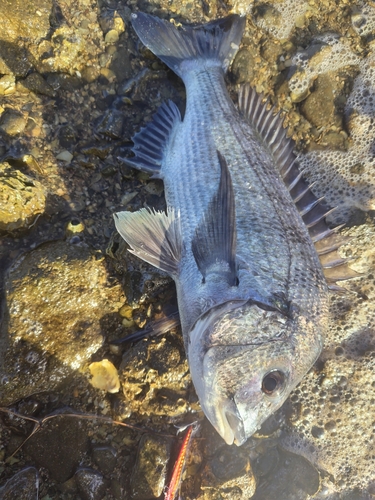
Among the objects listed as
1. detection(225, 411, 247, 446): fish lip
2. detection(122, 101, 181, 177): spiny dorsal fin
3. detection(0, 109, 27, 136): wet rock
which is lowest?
detection(225, 411, 247, 446): fish lip

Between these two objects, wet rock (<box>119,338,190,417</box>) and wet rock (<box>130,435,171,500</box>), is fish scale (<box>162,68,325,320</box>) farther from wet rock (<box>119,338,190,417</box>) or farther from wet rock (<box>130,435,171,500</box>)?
wet rock (<box>130,435,171,500</box>)

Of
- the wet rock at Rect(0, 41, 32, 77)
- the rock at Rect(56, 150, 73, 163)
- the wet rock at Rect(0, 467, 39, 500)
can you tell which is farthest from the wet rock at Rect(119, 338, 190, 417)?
the wet rock at Rect(0, 41, 32, 77)

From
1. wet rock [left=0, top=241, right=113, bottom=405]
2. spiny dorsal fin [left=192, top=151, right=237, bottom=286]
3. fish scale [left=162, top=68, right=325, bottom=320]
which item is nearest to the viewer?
spiny dorsal fin [left=192, top=151, right=237, bottom=286]

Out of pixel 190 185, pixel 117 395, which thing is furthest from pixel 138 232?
pixel 117 395

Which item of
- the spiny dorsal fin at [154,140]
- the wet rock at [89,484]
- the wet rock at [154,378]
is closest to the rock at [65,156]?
the spiny dorsal fin at [154,140]

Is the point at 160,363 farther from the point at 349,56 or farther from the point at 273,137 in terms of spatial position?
the point at 349,56

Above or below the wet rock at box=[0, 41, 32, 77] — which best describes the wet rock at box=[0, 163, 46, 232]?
below
